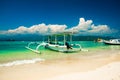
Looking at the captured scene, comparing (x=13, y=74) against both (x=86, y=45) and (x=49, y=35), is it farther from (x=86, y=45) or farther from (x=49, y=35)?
(x=86, y=45)

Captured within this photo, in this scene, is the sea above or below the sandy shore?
above

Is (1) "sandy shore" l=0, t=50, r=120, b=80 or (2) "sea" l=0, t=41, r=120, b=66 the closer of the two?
(1) "sandy shore" l=0, t=50, r=120, b=80

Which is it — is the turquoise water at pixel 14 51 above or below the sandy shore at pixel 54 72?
above

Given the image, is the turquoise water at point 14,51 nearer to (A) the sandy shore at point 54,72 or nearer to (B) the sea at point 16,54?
(B) the sea at point 16,54

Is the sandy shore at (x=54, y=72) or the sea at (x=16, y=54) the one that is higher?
the sea at (x=16, y=54)

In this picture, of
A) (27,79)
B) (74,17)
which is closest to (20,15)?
(74,17)

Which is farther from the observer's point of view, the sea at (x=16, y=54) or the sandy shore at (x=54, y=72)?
the sea at (x=16, y=54)

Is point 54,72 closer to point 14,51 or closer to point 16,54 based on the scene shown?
point 16,54

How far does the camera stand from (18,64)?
4.79 meters

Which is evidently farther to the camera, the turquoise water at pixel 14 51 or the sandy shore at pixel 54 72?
the turquoise water at pixel 14 51

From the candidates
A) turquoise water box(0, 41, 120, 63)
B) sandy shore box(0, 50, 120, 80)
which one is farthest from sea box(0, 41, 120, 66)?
sandy shore box(0, 50, 120, 80)

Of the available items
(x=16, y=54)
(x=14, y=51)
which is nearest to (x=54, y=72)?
(x=16, y=54)

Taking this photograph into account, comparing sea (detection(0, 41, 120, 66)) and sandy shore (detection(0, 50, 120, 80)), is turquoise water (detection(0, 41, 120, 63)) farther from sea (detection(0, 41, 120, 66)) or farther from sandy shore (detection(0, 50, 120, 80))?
sandy shore (detection(0, 50, 120, 80))

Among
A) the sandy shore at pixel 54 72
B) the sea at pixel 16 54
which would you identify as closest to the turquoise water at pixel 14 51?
the sea at pixel 16 54
